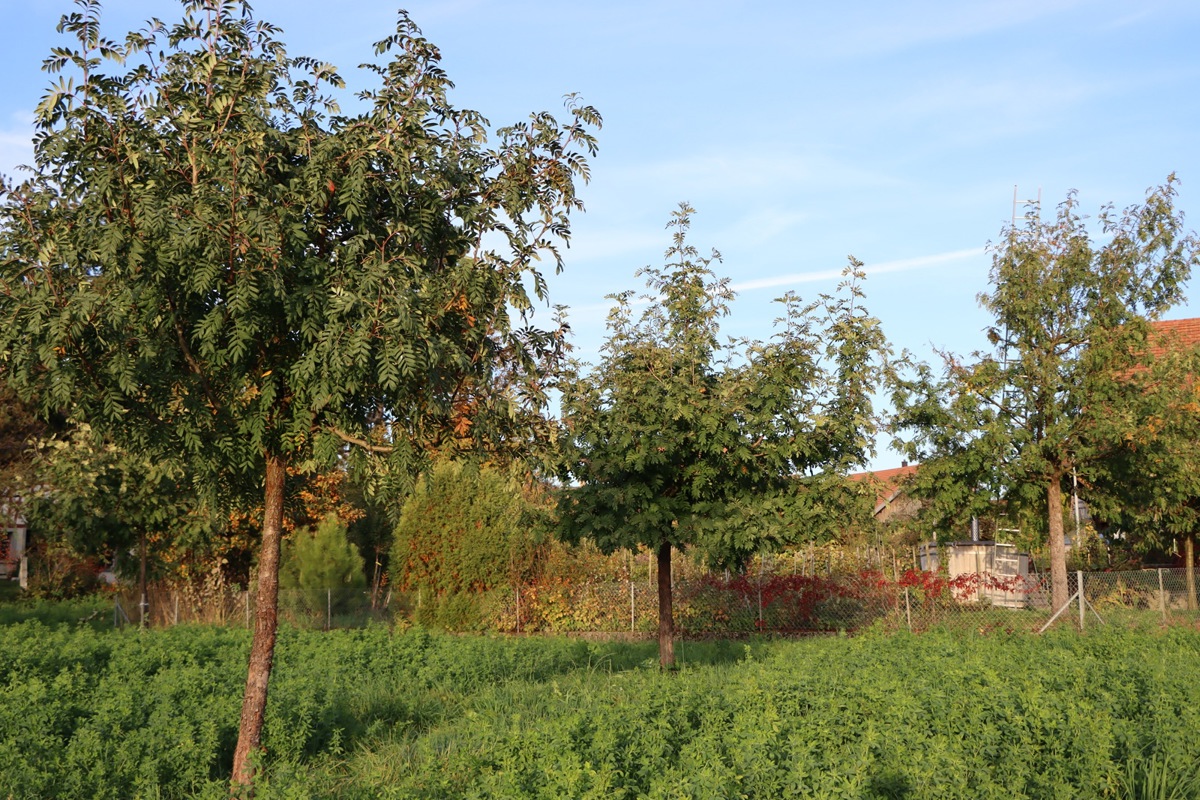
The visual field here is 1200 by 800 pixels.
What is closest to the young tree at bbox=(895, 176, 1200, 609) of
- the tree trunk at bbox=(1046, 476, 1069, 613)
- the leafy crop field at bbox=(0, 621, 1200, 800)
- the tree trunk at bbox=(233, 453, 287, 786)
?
the tree trunk at bbox=(1046, 476, 1069, 613)

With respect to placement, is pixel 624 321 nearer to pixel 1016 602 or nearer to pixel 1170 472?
pixel 1170 472

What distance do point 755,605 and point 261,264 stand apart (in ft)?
53.2

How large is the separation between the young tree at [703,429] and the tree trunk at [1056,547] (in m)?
8.56

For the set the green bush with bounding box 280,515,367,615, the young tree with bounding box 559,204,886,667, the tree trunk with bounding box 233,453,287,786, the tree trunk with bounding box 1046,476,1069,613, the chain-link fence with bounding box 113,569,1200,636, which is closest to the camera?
the tree trunk with bounding box 233,453,287,786

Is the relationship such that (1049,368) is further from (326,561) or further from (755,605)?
(326,561)

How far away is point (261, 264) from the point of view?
8.23 metres

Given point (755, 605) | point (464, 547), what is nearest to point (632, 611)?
point (755, 605)

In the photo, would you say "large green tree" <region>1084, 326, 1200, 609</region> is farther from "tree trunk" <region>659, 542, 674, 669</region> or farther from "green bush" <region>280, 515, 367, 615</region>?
"green bush" <region>280, 515, 367, 615</region>

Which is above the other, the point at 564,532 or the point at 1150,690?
the point at 564,532

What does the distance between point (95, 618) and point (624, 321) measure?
16425 millimetres

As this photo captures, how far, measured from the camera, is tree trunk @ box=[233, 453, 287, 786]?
8633mm

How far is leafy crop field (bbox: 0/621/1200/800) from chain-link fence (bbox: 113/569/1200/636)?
24.1 ft

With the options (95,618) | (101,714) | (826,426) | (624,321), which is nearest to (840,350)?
(826,426)

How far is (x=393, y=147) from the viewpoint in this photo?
898cm
